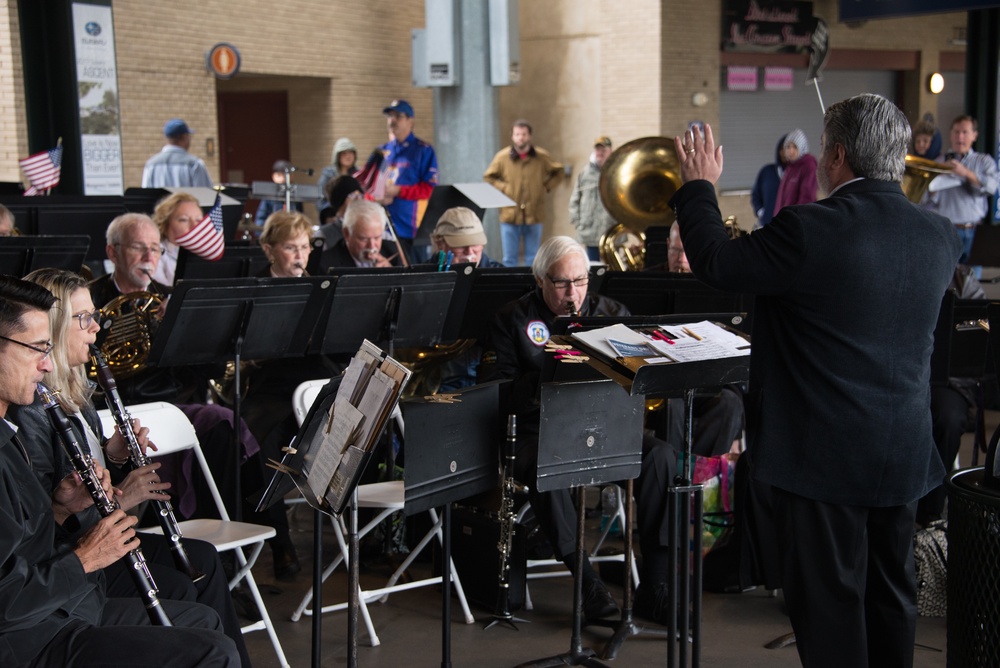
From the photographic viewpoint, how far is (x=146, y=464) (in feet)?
11.5

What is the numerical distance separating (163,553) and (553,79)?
14.3 meters

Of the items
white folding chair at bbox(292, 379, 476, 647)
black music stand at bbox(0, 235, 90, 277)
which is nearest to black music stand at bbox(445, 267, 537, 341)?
white folding chair at bbox(292, 379, 476, 647)

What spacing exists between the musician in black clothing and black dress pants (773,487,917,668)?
4.76ft

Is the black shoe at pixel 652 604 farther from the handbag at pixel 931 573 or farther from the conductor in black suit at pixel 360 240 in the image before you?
the conductor in black suit at pixel 360 240

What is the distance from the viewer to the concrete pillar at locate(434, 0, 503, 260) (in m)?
9.95

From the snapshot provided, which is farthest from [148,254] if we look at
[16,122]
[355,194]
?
[16,122]

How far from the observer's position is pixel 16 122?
11797 mm

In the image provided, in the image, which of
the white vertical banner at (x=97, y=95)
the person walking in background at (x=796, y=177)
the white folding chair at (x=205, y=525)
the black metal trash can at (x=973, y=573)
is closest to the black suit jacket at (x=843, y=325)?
the black metal trash can at (x=973, y=573)

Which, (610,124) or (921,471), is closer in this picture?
(921,471)

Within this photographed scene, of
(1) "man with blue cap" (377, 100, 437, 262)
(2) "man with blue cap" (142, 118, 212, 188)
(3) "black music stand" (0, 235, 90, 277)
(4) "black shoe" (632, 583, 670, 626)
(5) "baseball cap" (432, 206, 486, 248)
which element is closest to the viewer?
(4) "black shoe" (632, 583, 670, 626)

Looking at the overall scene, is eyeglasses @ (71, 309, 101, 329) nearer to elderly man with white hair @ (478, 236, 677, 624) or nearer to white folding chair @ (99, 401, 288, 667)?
white folding chair @ (99, 401, 288, 667)

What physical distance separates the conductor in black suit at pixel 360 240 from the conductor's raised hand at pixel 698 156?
341 centimetres

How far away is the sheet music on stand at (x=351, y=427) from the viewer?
8.83 feet

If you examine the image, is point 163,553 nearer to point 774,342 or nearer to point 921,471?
point 774,342
